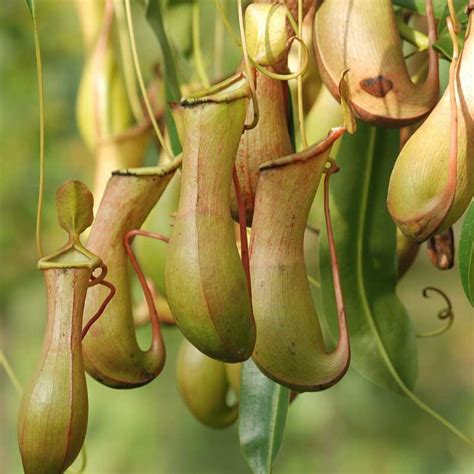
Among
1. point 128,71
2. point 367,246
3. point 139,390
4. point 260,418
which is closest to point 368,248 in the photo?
point 367,246

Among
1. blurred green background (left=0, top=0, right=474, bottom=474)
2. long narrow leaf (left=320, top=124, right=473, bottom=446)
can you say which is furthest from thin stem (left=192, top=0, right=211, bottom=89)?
blurred green background (left=0, top=0, right=474, bottom=474)

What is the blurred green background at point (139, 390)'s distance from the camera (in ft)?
7.40

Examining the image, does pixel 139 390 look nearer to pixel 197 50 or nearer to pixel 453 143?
pixel 197 50

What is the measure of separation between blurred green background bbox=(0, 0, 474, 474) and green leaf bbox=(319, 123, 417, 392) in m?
1.27

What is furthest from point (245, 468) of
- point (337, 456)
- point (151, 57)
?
point (151, 57)

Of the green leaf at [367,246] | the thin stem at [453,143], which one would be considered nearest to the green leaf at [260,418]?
the green leaf at [367,246]

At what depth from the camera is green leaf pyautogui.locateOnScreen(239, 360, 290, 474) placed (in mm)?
804

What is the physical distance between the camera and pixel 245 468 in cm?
249

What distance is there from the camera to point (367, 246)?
848 millimetres

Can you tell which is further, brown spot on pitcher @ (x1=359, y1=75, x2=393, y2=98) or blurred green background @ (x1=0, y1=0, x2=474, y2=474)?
blurred green background @ (x1=0, y1=0, x2=474, y2=474)

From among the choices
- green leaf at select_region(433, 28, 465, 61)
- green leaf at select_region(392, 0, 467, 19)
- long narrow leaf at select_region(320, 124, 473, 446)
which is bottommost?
Result: long narrow leaf at select_region(320, 124, 473, 446)

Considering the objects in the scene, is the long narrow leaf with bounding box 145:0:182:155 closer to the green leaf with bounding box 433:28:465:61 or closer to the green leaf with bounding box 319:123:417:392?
the green leaf with bounding box 319:123:417:392

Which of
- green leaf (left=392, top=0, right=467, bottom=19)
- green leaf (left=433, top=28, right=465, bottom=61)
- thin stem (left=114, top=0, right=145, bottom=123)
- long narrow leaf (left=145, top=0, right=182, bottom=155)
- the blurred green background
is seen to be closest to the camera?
green leaf (left=433, top=28, right=465, bottom=61)

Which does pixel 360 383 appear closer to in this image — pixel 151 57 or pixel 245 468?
pixel 245 468
